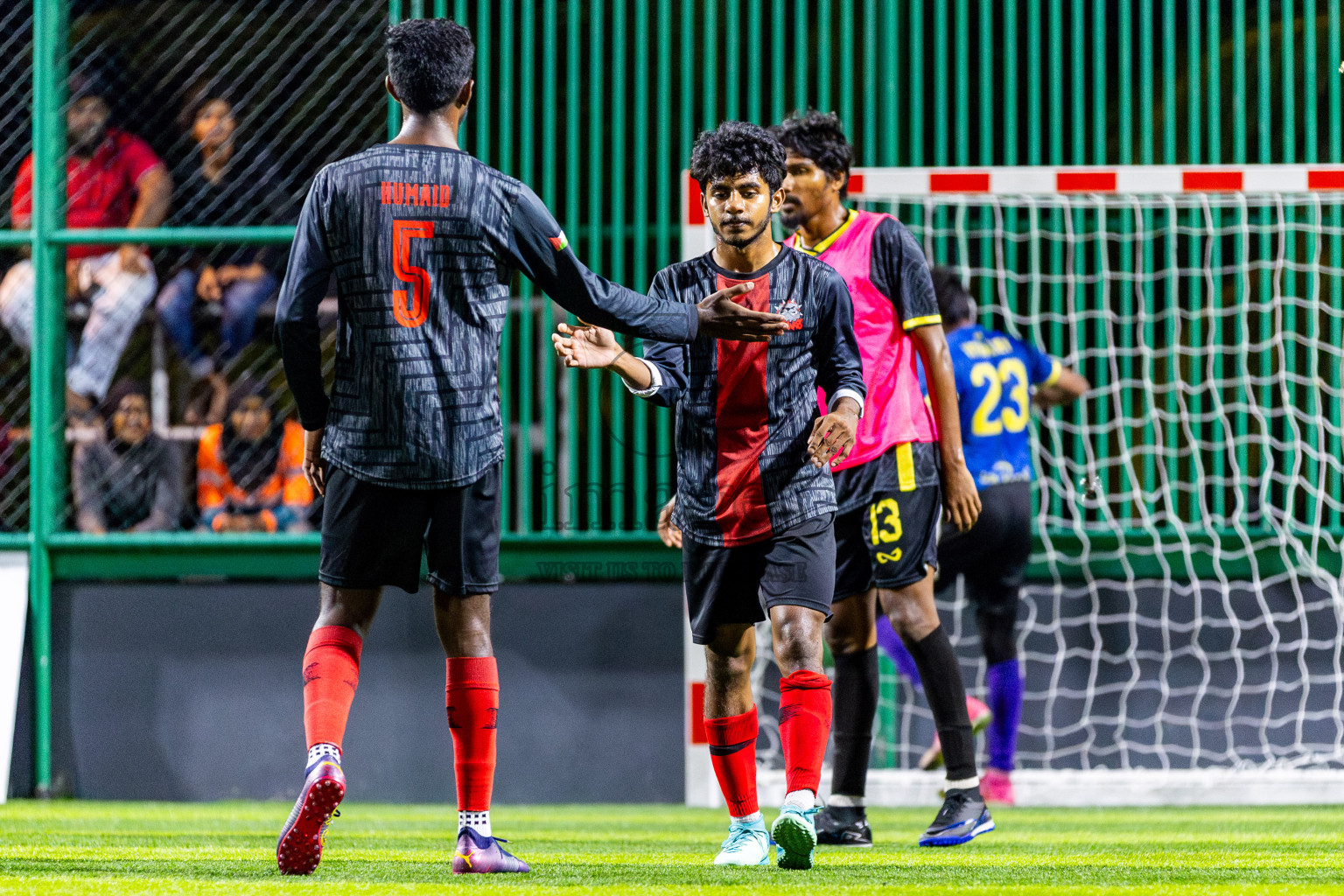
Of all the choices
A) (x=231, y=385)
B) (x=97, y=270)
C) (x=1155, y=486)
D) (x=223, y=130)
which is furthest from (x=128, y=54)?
(x=1155, y=486)

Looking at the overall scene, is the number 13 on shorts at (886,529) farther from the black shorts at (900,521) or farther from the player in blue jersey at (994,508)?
the player in blue jersey at (994,508)

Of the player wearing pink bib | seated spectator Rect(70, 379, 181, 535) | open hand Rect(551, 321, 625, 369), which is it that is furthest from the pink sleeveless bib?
seated spectator Rect(70, 379, 181, 535)

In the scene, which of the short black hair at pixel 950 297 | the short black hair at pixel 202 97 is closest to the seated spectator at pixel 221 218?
the short black hair at pixel 202 97

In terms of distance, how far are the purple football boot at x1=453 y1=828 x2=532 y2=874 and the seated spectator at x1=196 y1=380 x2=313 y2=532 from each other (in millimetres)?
3776

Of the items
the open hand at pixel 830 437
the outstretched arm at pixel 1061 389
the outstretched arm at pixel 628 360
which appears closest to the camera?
the outstretched arm at pixel 628 360

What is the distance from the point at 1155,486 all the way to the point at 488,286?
422 centimetres

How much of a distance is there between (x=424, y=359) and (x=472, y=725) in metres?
0.77

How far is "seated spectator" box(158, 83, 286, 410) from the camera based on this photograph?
6.74 meters

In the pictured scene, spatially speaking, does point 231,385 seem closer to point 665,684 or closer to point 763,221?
point 665,684

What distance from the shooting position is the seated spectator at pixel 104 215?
22.1 ft

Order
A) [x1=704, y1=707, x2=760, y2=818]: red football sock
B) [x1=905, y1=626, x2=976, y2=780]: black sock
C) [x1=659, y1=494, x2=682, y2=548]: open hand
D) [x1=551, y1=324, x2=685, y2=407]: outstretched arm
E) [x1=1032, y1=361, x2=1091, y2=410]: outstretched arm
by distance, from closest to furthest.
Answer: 1. [x1=551, y1=324, x2=685, y2=407]: outstretched arm
2. [x1=704, y1=707, x2=760, y2=818]: red football sock
3. [x1=659, y1=494, x2=682, y2=548]: open hand
4. [x1=905, y1=626, x2=976, y2=780]: black sock
5. [x1=1032, y1=361, x2=1091, y2=410]: outstretched arm

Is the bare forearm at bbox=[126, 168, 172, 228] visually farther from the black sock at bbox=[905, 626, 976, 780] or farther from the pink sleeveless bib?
the black sock at bbox=[905, 626, 976, 780]

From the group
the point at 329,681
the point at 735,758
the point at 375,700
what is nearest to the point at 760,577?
the point at 735,758

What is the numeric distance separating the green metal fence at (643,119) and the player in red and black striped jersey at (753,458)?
2917 mm
